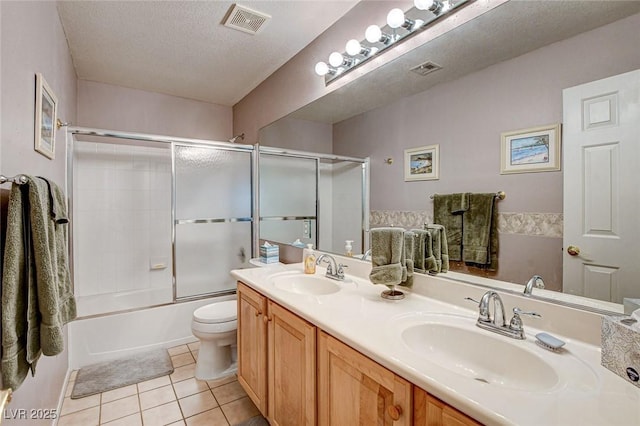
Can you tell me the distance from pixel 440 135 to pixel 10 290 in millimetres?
1707

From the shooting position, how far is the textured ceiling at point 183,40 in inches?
74.5

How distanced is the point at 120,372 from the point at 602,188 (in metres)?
2.98

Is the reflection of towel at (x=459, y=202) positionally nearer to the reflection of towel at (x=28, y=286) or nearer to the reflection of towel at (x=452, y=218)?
the reflection of towel at (x=452, y=218)

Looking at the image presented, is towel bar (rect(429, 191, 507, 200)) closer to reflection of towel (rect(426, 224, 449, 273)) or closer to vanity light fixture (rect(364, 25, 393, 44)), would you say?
reflection of towel (rect(426, 224, 449, 273))

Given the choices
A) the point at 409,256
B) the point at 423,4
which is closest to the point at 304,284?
the point at 409,256

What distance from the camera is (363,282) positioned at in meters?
1.71

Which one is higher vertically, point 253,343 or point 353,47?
point 353,47

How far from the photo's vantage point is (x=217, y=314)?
7.41 feet

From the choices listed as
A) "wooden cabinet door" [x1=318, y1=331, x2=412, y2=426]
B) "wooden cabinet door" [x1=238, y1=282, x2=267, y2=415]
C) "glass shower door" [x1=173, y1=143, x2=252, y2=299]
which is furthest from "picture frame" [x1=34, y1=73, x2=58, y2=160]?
"wooden cabinet door" [x1=318, y1=331, x2=412, y2=426]

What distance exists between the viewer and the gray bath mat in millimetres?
2084

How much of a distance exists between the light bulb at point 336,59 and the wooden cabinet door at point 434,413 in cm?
176

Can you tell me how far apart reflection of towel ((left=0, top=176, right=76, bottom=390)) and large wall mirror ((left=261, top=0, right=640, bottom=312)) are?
4.78 feet

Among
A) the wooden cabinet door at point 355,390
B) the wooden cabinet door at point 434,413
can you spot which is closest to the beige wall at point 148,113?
the wooden cabinet door at point 355,390

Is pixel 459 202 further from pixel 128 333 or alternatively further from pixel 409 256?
pixel 128 333
